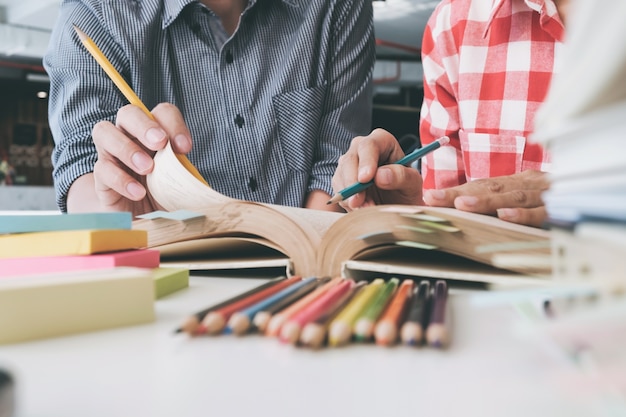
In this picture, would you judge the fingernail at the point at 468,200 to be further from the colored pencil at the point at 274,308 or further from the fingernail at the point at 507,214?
the colored pencil at the point at 274,308

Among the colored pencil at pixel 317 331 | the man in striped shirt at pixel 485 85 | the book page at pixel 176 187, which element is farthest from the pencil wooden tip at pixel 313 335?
the man in striped shirt at pixel 485 85

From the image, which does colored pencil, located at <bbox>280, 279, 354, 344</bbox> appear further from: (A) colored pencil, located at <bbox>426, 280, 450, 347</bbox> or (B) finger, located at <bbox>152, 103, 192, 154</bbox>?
(B) finger, located at <bbox>152, 103, 192, 154</bbox>

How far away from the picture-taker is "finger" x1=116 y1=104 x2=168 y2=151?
0.55 meters

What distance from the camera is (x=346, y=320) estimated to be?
24 centimetres

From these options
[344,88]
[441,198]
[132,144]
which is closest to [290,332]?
[441,198]

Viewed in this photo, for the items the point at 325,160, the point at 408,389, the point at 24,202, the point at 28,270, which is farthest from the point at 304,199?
the point at 24,202

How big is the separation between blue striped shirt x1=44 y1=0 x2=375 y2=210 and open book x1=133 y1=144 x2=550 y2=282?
0.44 m

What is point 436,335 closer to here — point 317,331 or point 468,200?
point 317,331

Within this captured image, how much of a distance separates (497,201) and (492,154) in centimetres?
46

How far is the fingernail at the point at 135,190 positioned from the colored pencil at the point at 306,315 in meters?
0.38

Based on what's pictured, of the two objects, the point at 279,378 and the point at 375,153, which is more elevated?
the point at 375,153

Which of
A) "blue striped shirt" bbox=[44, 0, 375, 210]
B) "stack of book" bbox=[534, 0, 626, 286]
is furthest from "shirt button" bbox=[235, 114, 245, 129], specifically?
"stack of book" bbox=[534, 0, 626, 286]

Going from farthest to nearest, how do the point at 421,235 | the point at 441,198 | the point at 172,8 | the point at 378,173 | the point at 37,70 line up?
the point at 37,70
the point at 172,8
the point at 378,173
the point at 441,198
the point at 421,235

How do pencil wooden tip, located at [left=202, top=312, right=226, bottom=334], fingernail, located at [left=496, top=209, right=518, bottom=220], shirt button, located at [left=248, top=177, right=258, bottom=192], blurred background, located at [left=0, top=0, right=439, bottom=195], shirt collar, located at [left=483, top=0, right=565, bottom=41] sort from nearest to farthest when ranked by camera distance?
pencil wooden tip, located at [left=202, top=312, right=226, bottom=334] → fingernail, located at [left=496, top=209, right=518, bottom=220] → shirt collar, located at [left=483, top=0, right=565, bottom=41] → shirt button, located at [left=248, top=177, right=258, bottom=192] → blurred background, located at [left=0, top=0, right=439, bottom=195]
